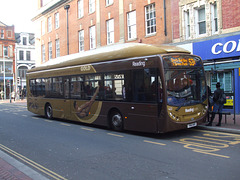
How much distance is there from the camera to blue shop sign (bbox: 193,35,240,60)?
13.1 metres

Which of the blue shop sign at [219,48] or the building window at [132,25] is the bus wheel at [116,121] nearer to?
the blue shop sign at [219,48]

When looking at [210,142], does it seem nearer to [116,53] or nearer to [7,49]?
[116,53]

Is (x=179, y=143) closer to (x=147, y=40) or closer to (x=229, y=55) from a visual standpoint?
(x=229, y=55)

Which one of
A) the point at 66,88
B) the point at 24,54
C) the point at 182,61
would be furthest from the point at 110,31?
the point at 24,54

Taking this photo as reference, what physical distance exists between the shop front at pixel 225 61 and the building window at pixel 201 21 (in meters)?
0.86

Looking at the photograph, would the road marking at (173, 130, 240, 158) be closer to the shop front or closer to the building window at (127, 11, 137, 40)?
the shop front

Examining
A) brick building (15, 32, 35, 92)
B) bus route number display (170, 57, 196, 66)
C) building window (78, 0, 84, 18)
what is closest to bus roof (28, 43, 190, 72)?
bus route number display (170, 57, 196, 66)

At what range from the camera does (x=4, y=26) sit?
57.9m

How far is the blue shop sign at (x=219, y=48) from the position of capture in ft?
43.0

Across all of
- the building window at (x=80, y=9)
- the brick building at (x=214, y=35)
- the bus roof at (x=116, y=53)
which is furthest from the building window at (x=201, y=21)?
the building window at (x=80, y=9)

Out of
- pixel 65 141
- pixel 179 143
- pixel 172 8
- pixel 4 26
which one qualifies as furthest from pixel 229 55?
pixel 4 26

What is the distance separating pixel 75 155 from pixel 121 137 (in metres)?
2.53

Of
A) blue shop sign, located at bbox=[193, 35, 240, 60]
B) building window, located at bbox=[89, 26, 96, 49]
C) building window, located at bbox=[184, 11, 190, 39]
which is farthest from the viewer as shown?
building window, located at bbox=[89, 26, 96, 49]

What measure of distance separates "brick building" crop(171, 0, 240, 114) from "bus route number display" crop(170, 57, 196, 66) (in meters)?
4.72
